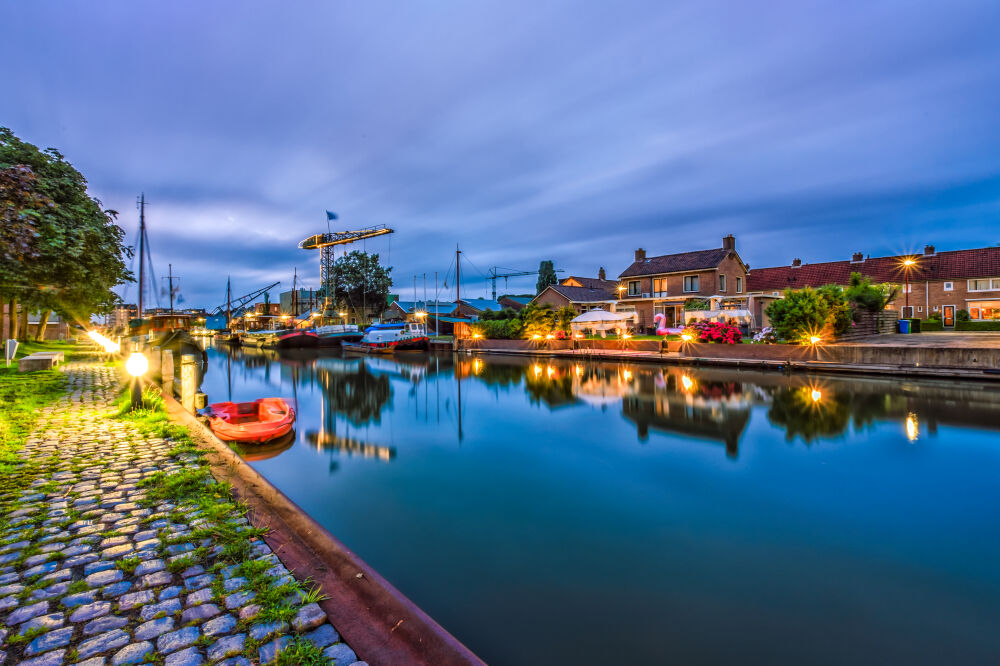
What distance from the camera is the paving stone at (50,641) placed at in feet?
7.98

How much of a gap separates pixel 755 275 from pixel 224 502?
53.6 m

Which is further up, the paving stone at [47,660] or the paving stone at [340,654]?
the paving stone at [47,660]

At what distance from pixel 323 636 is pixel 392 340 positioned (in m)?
41.2

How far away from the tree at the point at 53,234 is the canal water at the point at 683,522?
501 cm

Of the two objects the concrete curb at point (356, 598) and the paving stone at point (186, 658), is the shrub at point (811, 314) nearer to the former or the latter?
the concrete curb at point (356, 598)

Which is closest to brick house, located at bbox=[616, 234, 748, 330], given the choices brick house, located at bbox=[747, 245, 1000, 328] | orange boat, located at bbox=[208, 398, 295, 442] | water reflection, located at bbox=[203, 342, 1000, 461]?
brick house, located at bbox=[747, 245, 1000, 328]

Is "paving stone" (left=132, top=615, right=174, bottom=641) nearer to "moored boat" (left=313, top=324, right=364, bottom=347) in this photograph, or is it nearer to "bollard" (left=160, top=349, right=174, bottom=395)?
"bollard" (left=160, top=349, right=174, bottom=395)

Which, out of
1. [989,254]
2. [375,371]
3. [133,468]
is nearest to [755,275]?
[989,254]

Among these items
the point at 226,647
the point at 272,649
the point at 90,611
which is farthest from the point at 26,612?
the point at 272,649

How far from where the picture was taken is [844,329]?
22031 mm

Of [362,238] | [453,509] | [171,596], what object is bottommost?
[453,509]

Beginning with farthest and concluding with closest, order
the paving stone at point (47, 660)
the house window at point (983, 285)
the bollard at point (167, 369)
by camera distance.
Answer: the house window at point (983, 285) < the bollard at point (167, 369) < the paving stone at point (47, 660)

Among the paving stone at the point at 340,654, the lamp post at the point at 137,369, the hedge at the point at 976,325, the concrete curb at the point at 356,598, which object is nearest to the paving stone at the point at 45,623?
the concrete curb at the point at 356,598

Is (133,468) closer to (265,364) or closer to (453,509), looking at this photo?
Result: (453,509)
